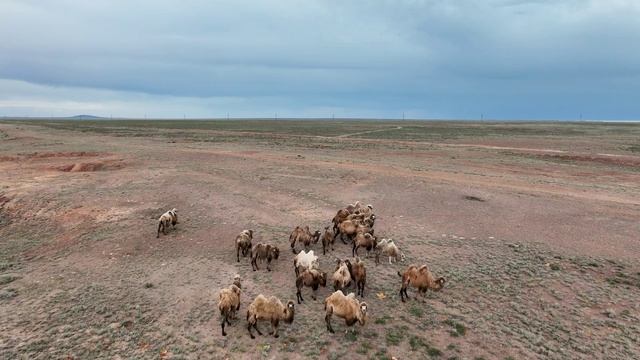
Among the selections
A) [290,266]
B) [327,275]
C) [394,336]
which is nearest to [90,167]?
[290,266]

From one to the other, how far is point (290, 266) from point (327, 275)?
4.52ft

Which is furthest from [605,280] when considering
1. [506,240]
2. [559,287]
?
[506,240]

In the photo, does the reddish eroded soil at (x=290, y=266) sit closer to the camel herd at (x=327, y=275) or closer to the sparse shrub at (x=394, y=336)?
the sparse shrub at (x=394, y=336)

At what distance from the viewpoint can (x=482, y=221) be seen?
18656 millimetres

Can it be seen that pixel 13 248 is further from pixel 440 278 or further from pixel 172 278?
pixel 440 278

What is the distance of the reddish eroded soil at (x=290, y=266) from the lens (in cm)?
999

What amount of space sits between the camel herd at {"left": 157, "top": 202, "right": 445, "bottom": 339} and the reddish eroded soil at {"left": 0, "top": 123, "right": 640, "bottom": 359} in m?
0.33

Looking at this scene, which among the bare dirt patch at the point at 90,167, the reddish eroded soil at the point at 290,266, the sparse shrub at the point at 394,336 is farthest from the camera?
the bare dirt patch at the point at 90,167

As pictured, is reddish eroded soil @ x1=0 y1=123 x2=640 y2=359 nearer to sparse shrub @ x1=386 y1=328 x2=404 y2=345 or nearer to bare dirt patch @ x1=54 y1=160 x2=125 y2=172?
sparse shrub @ x1=386 y1=328 x2=404 y2=345

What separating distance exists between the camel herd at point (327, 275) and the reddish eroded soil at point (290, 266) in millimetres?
326

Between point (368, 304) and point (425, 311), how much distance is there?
1427 mm

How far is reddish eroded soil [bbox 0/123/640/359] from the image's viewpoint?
32.8 feet

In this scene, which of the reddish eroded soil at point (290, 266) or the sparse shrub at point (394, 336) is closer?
the sparse shrub at point (394, 336)

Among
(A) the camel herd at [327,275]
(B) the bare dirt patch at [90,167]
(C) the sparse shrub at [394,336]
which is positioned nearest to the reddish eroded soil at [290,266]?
(C) the sparse shrub at [394,336]
